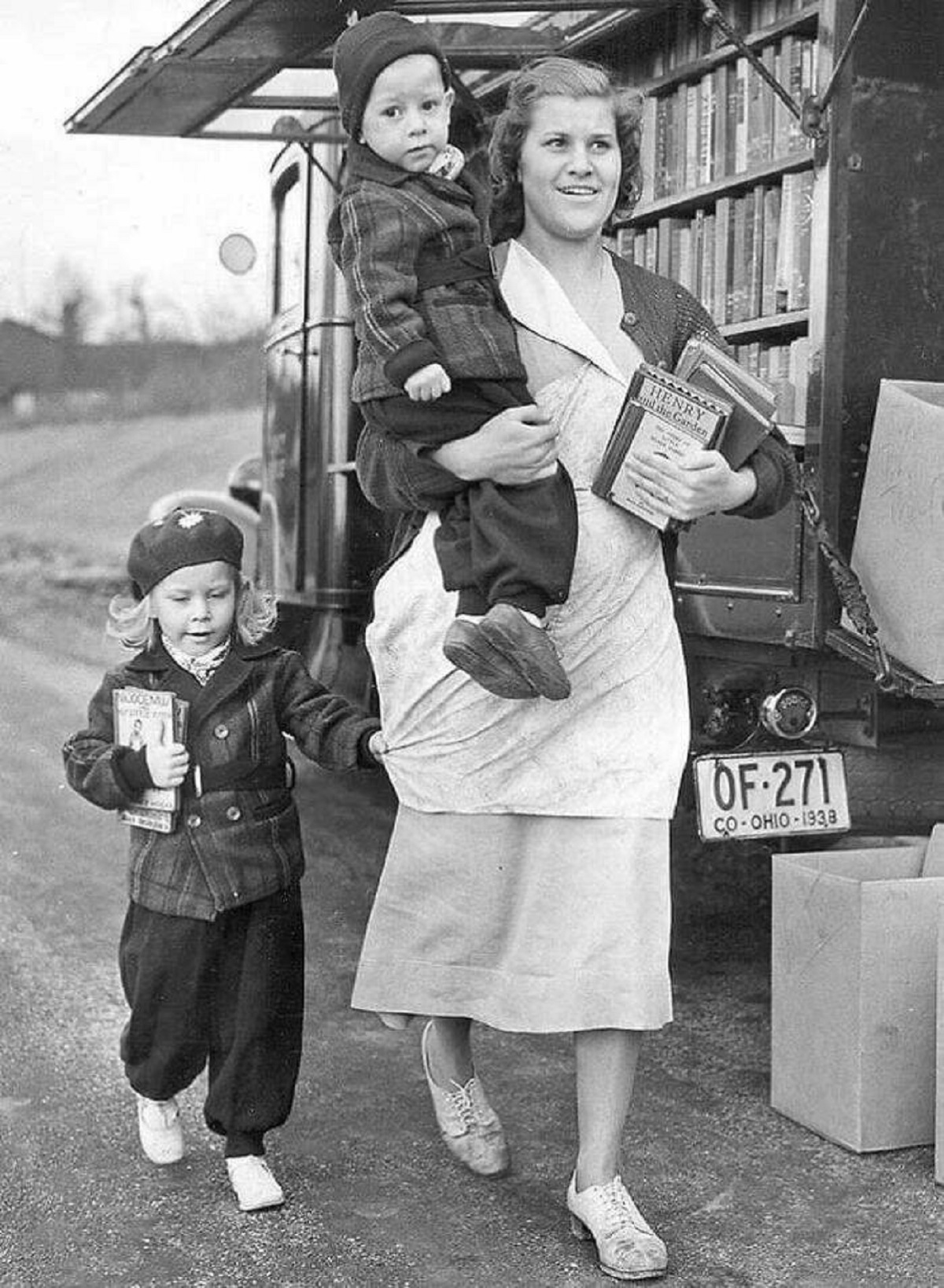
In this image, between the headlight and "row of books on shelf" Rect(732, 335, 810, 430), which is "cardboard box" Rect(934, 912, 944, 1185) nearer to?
the headlight

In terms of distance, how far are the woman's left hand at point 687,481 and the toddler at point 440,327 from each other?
139 mm

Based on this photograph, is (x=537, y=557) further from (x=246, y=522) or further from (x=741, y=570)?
(x=246, y=522)

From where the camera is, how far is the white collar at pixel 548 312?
10.6 feet

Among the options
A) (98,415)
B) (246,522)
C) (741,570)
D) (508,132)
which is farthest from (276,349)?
(98,415)

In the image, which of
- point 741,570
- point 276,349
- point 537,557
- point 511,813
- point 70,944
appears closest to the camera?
point 537,557

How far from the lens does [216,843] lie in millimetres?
3484

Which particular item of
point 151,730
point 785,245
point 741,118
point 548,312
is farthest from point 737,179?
point 151,730

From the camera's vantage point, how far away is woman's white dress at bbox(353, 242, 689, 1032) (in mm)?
3234

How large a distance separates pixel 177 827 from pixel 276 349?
14.0 feet

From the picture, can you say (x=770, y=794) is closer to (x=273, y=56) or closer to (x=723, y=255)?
(x=723, y=255)

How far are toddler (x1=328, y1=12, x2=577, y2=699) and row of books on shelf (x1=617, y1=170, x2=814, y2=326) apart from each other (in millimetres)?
1385

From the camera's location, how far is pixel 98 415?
14633 mm

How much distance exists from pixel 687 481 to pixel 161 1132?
1664 millimetres

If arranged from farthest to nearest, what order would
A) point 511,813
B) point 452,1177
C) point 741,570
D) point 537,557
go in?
point 741,570 → point 452,1177 → point 511,813 → point 537,557
